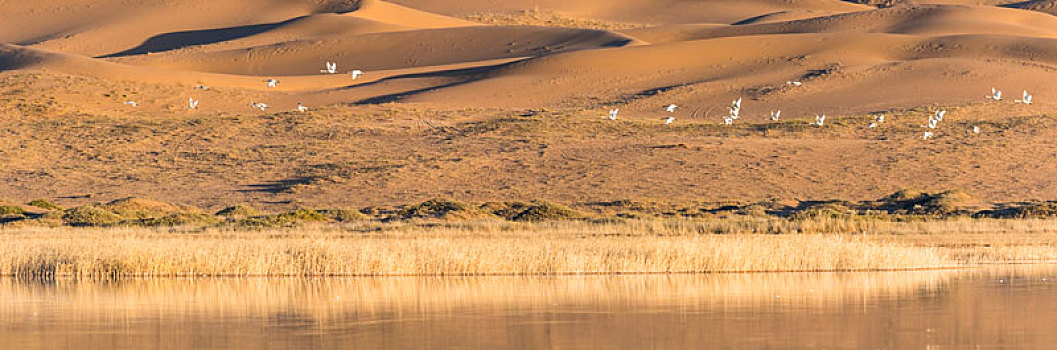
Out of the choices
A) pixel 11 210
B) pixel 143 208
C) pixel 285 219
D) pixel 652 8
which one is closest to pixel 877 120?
pixel 143 208

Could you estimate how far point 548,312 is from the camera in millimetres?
20469

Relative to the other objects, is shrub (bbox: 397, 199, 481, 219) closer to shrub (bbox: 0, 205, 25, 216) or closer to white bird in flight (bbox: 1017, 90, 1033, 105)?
shrub (bbox: 0, 205, 25, 216)

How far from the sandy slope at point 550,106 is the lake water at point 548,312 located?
A: 25.2 metres

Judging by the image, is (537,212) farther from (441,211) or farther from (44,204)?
(44,204)

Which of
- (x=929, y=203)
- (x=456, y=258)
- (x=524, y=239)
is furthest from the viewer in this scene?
(x=929, y=203)

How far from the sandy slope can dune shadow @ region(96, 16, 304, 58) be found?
46cm

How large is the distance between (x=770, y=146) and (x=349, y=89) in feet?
102

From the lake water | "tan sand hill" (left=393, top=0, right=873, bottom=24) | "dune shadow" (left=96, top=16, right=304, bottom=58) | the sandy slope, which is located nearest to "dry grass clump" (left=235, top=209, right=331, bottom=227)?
the sandy slope

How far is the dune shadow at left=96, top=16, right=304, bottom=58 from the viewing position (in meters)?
126

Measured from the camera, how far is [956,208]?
44.7 metres

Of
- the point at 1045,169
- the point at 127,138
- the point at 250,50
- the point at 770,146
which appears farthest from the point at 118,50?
the point at 1045,169

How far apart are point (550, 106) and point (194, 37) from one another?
6038 centimetres

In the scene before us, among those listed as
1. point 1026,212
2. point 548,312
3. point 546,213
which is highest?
point 546,213

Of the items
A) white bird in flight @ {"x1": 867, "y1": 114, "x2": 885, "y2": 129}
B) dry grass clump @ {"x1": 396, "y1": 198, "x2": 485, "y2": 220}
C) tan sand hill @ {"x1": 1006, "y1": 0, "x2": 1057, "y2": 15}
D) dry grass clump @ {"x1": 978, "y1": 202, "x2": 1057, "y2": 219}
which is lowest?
dry grass clump @ {"x1": 978, "y1": 202, "x2": 1057, "y2": 219}
